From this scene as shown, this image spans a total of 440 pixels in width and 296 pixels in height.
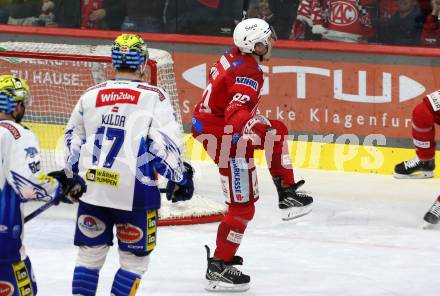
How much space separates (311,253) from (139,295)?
1583 millimetres

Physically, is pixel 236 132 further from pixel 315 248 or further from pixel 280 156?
pixel 315 248

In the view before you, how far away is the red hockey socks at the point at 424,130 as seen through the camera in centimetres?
920

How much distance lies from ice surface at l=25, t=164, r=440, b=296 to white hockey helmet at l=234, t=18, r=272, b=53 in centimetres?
146

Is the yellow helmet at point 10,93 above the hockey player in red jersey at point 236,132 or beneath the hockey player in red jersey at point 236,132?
above

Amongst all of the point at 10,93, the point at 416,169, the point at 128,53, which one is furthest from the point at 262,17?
the point at 10,93

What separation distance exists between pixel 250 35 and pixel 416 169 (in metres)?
2.52

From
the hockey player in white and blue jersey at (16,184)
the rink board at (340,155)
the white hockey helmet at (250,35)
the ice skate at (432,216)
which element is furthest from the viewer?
the rink board at (340,155)

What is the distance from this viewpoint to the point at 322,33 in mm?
11398

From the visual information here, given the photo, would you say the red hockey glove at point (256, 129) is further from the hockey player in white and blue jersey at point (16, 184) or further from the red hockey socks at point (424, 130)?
the red hockey socks at point (424, 130)

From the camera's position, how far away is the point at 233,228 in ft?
24.8

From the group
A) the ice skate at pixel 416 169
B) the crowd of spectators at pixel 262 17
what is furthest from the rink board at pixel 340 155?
the ice skate at pixel 416 169

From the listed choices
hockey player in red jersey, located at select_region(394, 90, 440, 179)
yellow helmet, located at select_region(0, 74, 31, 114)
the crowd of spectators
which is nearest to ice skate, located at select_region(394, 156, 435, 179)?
hockey player in red jersey, located at select_region(394, 90, 440, 179)

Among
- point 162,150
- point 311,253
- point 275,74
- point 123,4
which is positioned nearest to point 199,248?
point 311,253

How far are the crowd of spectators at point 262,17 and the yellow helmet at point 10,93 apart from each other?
235 inches
